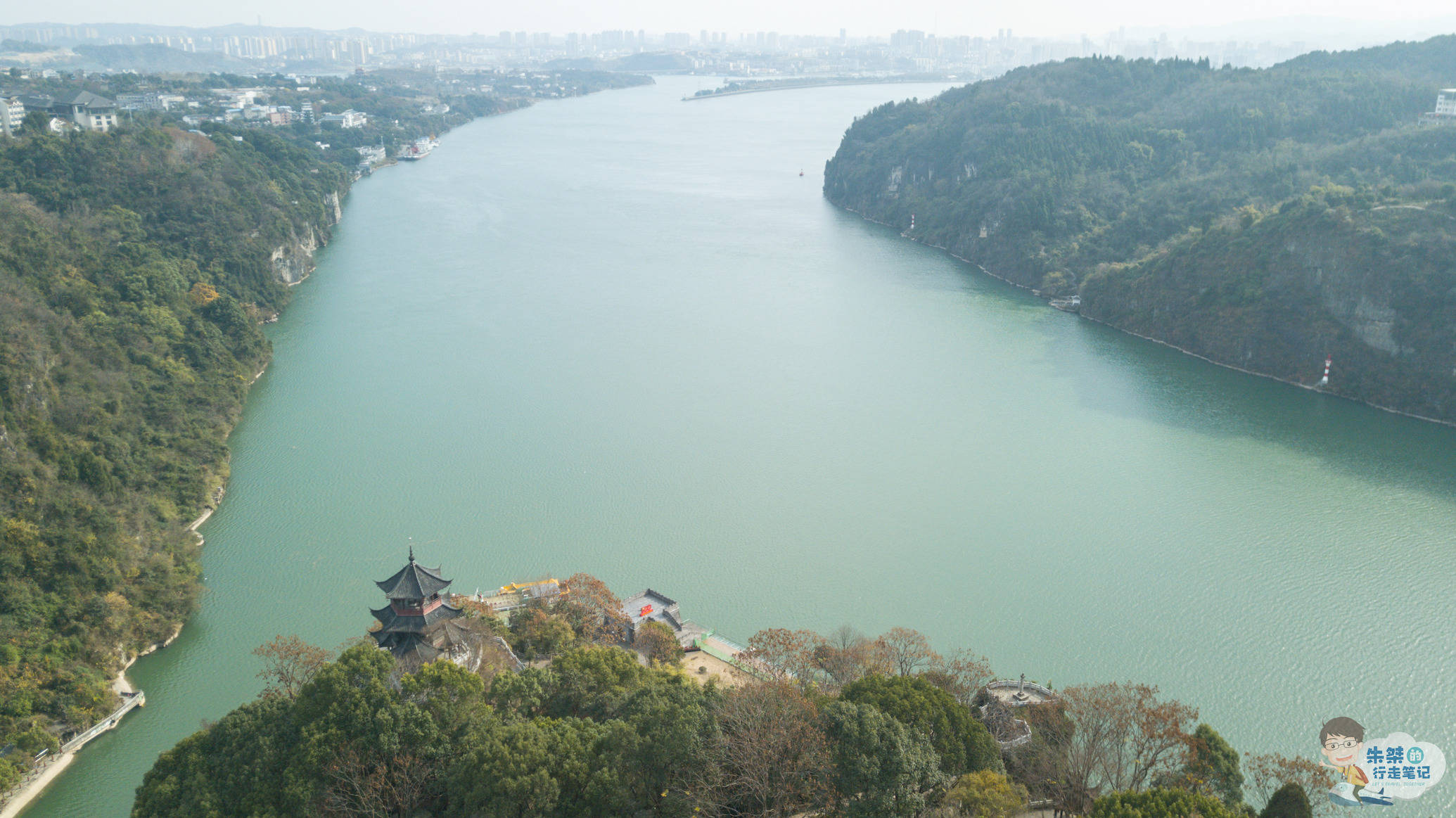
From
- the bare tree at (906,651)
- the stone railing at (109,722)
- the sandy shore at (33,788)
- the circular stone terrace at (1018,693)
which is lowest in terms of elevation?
the sandy shore at (33,788)

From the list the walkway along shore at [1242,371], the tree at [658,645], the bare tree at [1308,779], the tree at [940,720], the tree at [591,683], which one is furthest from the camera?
the walkway along shore at [1242,371]

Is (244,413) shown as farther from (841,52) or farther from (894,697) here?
(841,52)

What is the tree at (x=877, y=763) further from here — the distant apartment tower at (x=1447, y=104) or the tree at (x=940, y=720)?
the distant apartment tower at (x=1447, y=104)

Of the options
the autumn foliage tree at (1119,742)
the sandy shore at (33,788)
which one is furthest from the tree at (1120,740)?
the sandy shore at (33,788)

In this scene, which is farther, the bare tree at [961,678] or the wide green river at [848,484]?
the wide green river at [848,484]

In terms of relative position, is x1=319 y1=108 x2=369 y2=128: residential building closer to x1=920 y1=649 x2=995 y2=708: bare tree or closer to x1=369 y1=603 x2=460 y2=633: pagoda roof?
x1=369 y1=603 x2=460 y2=633: pagoda roof

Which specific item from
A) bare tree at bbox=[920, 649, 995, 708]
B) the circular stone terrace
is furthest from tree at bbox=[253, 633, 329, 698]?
the circular stone terrace

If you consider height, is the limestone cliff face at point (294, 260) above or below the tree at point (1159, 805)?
above
